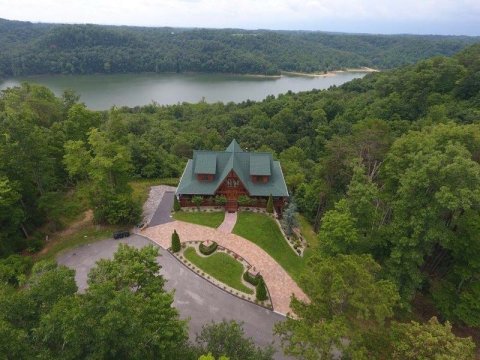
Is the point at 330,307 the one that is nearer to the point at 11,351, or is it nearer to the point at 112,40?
the point at 11,351

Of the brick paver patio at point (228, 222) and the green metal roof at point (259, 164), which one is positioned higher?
the green metal roof at point (259, 164)

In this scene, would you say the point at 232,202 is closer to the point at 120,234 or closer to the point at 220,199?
the point at 220,199

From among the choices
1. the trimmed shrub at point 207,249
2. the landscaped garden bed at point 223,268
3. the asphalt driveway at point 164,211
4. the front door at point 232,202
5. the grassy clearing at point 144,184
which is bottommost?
the grassy clearing at point 144,184

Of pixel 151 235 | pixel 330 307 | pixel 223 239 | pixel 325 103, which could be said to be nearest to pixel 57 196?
pixel 151 235

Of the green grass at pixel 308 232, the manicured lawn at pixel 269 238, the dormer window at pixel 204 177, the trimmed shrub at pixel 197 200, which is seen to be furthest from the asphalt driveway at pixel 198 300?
the green grass at pixel 308 232

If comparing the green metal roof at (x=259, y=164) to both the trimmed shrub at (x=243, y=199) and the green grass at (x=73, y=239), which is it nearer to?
the trimmed shrub at (x=243, y=199)

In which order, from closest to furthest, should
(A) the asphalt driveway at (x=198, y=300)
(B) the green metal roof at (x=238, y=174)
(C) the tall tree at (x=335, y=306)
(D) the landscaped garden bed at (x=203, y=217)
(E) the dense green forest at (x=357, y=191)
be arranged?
1. (C) the tall tree at (x=335, y=306)
2. (E) the dense green forest at (x=357, y=191)
3. (A) the asphalt driveway at (x=198, y=300)
4. (D) the landscaped garden bed at (x=203, y=217)
5. (B) the green metal roof at (x=238, y=174)

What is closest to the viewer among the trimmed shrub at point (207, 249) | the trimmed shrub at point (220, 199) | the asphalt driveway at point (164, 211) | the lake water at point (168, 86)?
the trimmed shrub at point (207, 249)
